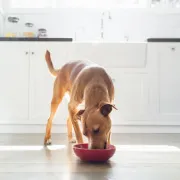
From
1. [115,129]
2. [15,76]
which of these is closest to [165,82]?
[115,129]

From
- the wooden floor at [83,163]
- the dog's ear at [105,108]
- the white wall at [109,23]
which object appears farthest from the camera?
the white wall at [109,23]

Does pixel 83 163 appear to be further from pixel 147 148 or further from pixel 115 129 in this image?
pixel 115 129

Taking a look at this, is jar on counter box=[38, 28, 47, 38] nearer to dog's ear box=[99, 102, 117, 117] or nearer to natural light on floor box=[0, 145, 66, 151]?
natural light on floor box=[0, 145, 66, 151]

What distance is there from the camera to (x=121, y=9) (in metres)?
4.14

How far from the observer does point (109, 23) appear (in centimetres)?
416

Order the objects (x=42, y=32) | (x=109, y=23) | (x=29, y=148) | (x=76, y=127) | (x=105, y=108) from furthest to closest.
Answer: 1. (x=109, y=23)
2. (x=42, y=32)
3. (x=29, y=148)
4. (x=76, y=127)
5. (x=105, y=108)

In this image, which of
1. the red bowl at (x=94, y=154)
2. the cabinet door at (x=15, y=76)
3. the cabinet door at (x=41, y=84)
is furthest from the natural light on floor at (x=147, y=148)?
the cabinet door at (x=15, y=76)

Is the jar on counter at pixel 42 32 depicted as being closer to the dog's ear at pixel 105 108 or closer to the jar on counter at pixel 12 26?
the jar on counter at pixel 12 26

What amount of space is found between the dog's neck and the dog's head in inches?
1.8

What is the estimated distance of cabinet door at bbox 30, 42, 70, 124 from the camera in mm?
3473

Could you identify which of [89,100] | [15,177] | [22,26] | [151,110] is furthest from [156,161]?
[22,26]

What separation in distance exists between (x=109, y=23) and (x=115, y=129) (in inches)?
52.2

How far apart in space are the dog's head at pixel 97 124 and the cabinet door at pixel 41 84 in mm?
1692

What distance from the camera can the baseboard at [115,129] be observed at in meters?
3.51
